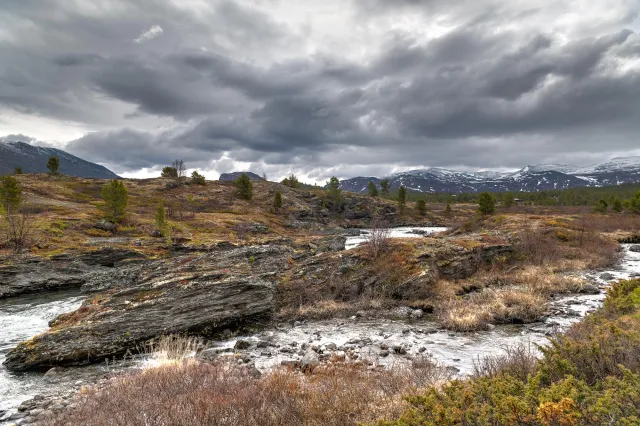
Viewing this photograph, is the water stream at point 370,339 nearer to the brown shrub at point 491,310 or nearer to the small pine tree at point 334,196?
the brown shrub at point 491,310

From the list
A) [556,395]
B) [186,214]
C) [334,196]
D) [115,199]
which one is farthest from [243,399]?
[334,196]

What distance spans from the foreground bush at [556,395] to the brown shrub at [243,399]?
1.59 meters

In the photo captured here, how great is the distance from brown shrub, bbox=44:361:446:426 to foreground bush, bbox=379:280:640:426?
1591 mm

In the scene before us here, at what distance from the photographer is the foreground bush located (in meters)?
4.35

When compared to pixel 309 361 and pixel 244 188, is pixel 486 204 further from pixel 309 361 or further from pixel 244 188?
pixel 309 361

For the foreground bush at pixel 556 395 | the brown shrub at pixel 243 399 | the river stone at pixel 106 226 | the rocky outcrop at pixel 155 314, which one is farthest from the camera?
the river stone at pixel 106 226

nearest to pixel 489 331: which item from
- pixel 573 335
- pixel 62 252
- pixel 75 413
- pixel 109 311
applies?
pixel 573 335

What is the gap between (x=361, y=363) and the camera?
38.8 ft

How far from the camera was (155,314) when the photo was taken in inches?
674

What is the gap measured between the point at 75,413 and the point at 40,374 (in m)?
7.86

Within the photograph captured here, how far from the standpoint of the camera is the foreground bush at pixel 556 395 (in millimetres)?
4348

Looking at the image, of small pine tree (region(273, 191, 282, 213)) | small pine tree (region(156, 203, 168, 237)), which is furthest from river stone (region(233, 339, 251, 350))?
small pine tree (region(273, 191, 282, 213))

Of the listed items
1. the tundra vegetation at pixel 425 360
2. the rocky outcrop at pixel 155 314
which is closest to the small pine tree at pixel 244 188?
the tundra vegetation at pixel 425 360

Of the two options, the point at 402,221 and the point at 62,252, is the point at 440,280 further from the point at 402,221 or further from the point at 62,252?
the point at 402,221
